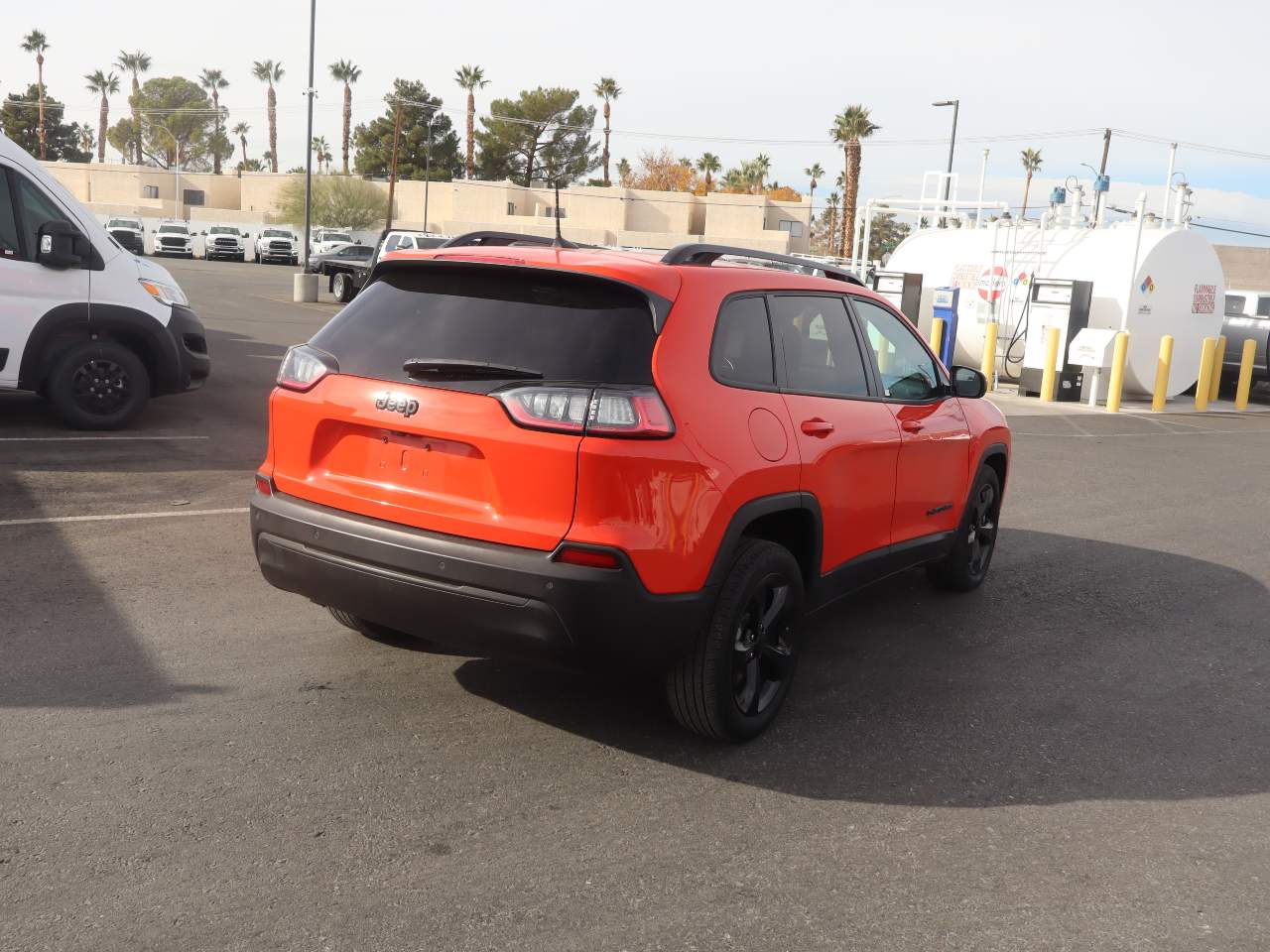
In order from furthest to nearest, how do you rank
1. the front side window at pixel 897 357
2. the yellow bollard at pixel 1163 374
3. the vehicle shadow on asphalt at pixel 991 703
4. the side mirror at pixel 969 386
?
1. the yellow bollard at pixel 1163 374
2. the side mirror at pixel 969 386
3. the front side window at pixel 897 357
4. the vehicle shadow on asphalt at pixel 991 703

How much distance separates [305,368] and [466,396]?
776 mm

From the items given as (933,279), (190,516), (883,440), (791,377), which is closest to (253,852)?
(791,377)

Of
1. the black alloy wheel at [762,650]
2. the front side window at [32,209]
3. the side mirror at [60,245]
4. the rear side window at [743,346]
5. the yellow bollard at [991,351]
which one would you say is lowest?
the black alloy wheel at [762,650]

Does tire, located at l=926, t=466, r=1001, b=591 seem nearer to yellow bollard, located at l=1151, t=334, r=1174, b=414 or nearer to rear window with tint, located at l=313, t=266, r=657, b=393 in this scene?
rear window with tint, located at l=313, t=266, r=657, b=393

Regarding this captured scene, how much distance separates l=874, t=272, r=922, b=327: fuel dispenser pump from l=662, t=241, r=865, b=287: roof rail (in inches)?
669

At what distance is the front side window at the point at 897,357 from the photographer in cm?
536

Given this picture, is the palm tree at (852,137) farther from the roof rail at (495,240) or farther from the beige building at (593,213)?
the roof rail at (495,240)

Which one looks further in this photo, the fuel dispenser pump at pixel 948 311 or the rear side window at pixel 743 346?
the fuel dispenser pump at pixel 948 311

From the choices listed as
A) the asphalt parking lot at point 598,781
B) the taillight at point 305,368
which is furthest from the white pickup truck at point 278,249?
the taillight at point 305,368

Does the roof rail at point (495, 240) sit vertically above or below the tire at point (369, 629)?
above

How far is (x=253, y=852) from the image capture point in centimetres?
335

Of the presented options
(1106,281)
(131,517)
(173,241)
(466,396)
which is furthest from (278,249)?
(466,396)

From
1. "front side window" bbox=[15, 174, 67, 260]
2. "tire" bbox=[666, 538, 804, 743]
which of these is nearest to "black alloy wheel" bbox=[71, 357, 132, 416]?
"front side window" bbox=[15, 174, 67, 260]

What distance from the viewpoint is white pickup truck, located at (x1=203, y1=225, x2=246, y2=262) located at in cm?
5466
